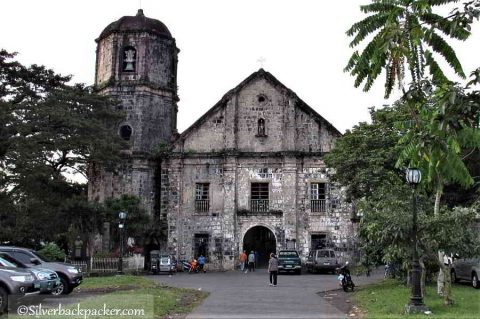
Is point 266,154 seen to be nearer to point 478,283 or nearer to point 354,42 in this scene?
point 478,283

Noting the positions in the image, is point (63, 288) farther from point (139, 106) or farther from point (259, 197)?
point (139, 106)

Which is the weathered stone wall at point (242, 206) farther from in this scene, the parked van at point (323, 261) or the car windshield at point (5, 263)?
the car windshield at point (5, 263)

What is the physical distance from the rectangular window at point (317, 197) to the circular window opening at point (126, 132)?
38.1 ft

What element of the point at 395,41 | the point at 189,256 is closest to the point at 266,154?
the point at 189,256

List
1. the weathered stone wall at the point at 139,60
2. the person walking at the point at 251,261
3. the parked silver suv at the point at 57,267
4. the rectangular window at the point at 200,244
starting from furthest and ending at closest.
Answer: the weathered stone wall at the point at 139,60 → the rectangular window at the point at 200,244 → the person walking at the point at 251,261 → the parked silver suv at the point at 57,267

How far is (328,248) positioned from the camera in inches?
1304

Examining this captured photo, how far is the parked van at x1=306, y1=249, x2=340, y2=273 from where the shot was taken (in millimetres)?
30219

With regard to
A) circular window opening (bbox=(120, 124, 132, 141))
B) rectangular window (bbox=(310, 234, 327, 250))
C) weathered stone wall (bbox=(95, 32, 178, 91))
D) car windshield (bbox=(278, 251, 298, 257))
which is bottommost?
car windshield (bbox=(278, 251, 298, 257))

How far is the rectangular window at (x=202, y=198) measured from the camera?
34375mm

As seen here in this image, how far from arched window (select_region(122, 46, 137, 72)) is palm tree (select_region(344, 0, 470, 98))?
23.5 metres

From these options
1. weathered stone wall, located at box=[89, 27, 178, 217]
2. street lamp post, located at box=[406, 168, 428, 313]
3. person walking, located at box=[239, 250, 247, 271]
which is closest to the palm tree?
street lamp post, located at box=[406, 168, 428, 313]

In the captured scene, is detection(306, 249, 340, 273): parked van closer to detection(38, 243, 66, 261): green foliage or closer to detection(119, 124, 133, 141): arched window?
detection(38, 243, 66, 261): green foliage

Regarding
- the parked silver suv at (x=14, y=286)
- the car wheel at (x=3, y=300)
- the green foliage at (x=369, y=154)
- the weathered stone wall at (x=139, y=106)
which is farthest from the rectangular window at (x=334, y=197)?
the car wheel at (x=3, y=300)

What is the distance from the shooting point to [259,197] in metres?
34.5
